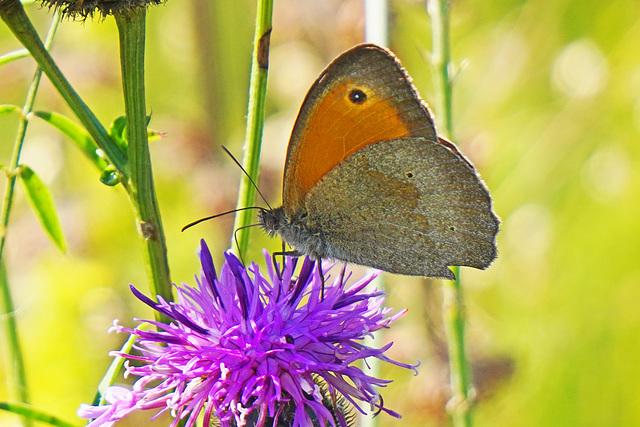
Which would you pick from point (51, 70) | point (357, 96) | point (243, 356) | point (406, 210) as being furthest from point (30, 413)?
point (406, 210)

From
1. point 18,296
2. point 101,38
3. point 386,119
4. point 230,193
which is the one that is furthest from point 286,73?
point 386,119

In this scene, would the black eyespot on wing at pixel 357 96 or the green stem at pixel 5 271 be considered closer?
the green stem at pixel 5 271

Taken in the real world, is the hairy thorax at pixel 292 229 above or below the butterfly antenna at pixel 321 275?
above

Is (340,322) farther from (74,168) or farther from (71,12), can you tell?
(74,168)

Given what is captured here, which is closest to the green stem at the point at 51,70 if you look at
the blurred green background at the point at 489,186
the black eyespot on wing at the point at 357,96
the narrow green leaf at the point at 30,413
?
the narrow green leaf at the point at 30,413

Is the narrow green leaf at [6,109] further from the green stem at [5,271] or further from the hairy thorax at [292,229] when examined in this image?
the hairy thorax at [292,229]

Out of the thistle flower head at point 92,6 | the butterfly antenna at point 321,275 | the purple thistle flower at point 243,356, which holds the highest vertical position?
the thistle flower head at point 92,6
